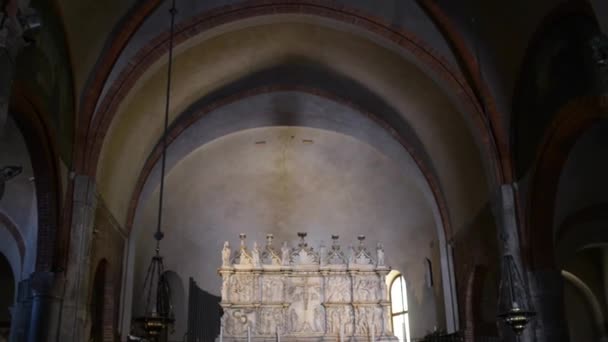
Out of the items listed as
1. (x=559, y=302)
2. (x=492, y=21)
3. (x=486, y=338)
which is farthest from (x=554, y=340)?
(x=492, y=21)

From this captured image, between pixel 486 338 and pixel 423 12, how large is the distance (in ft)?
21.3

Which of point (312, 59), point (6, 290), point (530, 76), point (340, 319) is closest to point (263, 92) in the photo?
point (312, 59)

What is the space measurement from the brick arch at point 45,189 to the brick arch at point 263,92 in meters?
4.18

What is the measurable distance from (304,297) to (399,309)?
5386 mm

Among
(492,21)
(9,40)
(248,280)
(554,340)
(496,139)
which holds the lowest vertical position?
(554,340)

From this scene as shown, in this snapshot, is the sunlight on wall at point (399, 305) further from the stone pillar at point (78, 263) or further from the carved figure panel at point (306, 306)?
the stone pillar at point (78, 263)

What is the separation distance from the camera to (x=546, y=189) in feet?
31.7

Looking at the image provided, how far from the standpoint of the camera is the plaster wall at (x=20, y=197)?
35.7 feet

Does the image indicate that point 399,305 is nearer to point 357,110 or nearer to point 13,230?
point 357,110

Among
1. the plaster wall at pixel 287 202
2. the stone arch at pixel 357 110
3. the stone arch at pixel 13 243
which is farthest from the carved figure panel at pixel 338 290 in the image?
the stone arch at pixel 13 243

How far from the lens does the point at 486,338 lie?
39.9 feet

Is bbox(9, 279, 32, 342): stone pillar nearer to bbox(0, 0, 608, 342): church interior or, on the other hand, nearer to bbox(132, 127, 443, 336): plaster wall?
bbox(0, 0, 608, 342): church interior

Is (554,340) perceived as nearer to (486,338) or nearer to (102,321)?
(486,338)

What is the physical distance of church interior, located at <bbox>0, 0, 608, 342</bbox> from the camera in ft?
29.9
